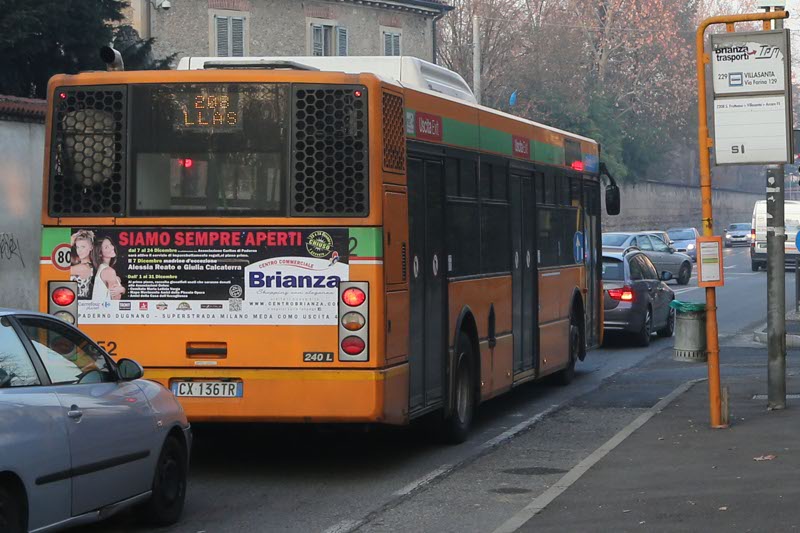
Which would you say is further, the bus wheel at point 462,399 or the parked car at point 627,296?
the parked car at point 627,296

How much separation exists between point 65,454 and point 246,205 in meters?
3.35

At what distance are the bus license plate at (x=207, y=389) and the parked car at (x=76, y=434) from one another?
118 cm

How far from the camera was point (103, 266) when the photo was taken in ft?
34.7

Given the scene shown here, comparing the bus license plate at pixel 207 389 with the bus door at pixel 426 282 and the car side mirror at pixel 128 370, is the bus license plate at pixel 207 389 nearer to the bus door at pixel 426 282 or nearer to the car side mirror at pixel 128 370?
the bus door at pixel 426 282

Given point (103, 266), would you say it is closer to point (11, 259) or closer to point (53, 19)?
point (11, 259)

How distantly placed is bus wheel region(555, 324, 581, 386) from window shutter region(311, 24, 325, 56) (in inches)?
1178

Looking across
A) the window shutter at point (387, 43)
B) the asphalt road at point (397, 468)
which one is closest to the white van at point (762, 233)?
the window shutter at point (387, 43)

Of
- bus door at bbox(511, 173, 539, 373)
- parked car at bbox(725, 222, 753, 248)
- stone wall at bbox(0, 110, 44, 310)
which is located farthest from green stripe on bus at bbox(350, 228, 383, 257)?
parked car at bbox(725, 222, 753, 248)

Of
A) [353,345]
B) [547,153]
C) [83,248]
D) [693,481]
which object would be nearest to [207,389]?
[353,345]

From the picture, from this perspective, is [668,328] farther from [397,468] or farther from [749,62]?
[397,468]

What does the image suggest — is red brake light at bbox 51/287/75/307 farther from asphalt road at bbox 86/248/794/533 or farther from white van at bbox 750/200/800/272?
white van at bbox 750/200/800/272

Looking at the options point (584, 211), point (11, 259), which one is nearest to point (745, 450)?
point (584, 211)

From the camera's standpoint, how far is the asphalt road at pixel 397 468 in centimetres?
916

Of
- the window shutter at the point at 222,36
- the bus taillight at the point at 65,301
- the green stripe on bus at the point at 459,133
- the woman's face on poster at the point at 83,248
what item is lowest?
the bus taillight at the point at 65,301
